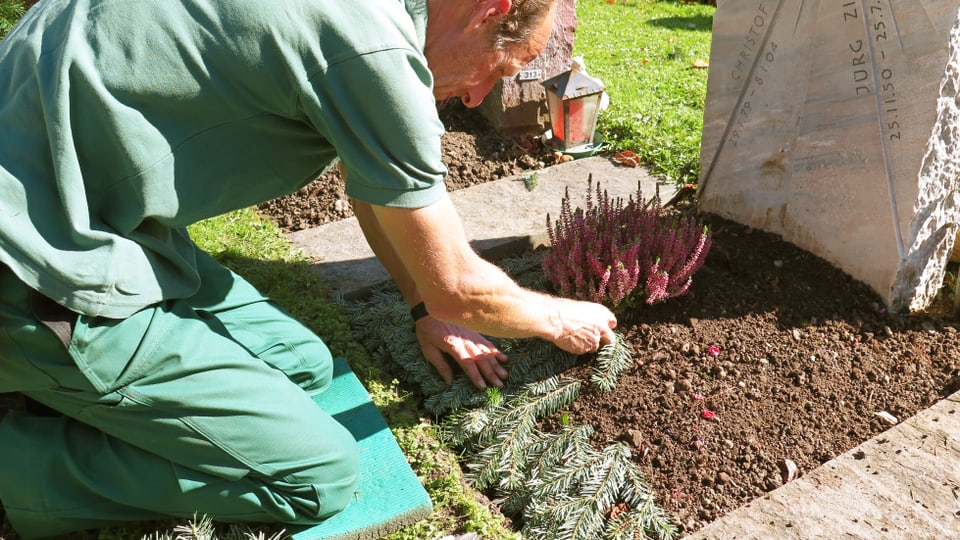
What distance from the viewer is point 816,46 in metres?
3.25

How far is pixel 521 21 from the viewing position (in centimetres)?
210

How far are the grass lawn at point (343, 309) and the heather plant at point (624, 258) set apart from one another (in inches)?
31.4

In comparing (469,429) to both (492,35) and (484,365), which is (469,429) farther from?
(492,35)

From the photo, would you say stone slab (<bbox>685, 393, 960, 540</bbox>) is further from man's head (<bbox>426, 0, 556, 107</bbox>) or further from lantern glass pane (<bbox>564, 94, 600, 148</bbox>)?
lantern glass pane (<bbox>564, 94, 600, 148</bbox>)

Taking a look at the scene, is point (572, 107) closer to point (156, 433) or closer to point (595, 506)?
point (595, 506)

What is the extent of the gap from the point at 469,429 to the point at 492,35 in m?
1.39

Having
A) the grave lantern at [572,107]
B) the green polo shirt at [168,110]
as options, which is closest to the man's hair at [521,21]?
the green polo shirt at [168,110]

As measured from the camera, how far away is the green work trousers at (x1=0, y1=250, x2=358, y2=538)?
218 centimetres

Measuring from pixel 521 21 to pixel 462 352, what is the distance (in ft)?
4.51

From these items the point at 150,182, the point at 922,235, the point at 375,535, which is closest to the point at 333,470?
the point at 375,535

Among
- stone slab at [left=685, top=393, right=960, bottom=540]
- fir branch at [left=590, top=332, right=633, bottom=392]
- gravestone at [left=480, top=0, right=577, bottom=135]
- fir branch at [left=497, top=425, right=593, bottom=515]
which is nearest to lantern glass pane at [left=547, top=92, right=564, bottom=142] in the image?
gravestone at [left=480, top=0, right=577, bottom=135]

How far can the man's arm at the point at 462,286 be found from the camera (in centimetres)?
208

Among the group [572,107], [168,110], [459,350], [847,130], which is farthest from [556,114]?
[168,110]

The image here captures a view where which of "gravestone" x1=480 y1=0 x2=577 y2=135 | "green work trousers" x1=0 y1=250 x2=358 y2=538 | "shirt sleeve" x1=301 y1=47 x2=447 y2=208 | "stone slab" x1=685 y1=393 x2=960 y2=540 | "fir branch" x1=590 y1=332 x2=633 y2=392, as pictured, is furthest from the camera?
"gravestone" x1=480 y1=0 x2=577 y2=135
